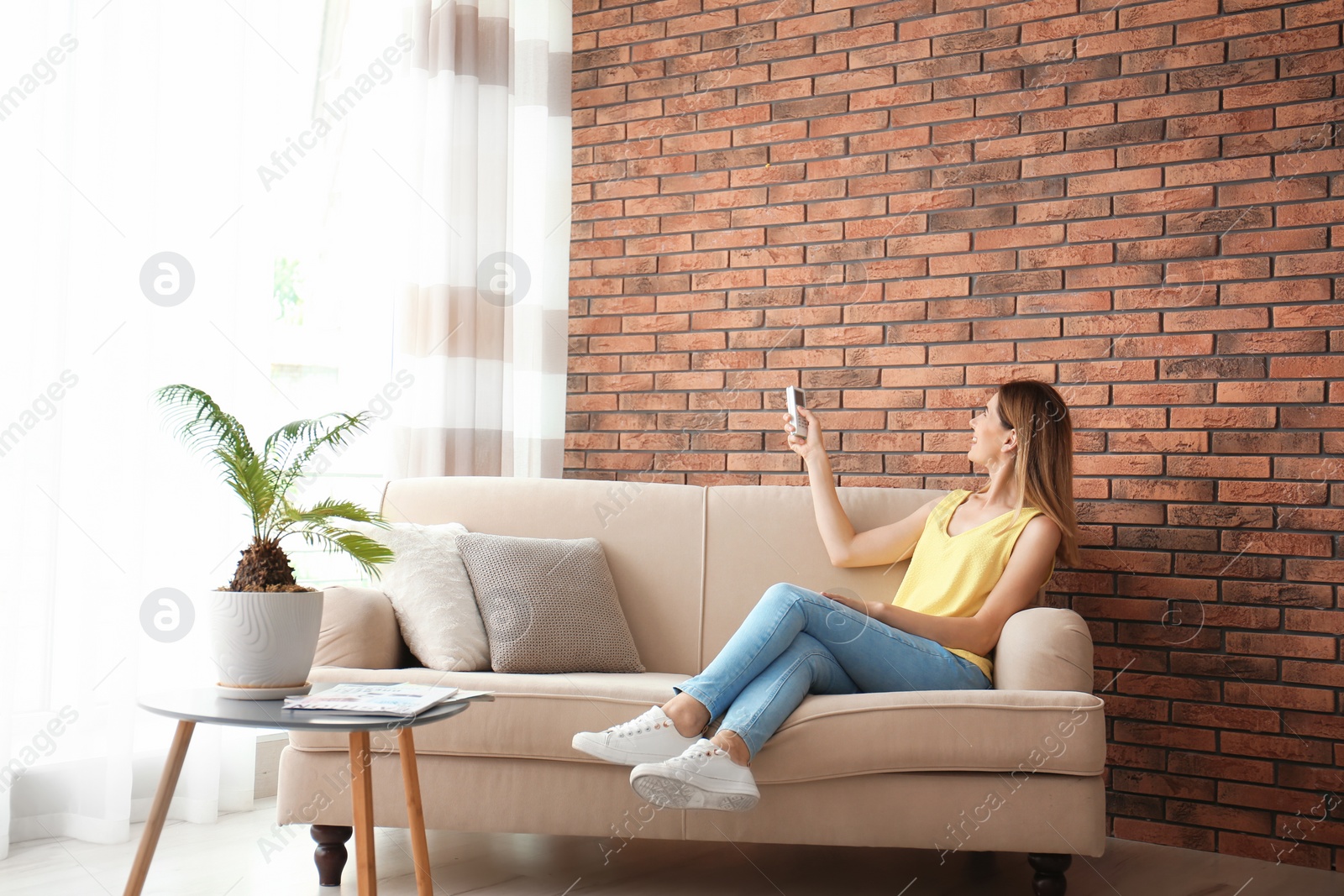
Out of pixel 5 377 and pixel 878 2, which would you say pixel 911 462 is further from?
pixel 5 377

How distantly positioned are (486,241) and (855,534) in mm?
1600

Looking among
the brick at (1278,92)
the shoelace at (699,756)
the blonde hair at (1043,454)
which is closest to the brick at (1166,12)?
the brick at (1278,92)

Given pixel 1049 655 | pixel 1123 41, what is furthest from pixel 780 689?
pixel 1123 41

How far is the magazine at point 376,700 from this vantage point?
1.69m

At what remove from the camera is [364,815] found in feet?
5.84

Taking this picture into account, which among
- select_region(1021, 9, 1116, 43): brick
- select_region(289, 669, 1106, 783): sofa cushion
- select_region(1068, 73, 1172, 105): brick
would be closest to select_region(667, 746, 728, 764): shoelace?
select_region(289, 669, 1106, 783): sofa cushion

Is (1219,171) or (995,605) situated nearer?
(995,605)

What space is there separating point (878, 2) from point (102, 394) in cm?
239

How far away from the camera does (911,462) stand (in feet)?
10.7

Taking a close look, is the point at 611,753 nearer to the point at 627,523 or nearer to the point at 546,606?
the point at 546,606

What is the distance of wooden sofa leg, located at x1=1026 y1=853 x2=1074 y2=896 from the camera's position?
7.33 ft

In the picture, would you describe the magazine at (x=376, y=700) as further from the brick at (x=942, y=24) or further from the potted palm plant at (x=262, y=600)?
the brick at (x=942, y=24)

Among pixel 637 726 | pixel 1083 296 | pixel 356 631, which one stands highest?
pixel 1083 296

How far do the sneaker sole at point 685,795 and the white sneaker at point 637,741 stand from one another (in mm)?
67
